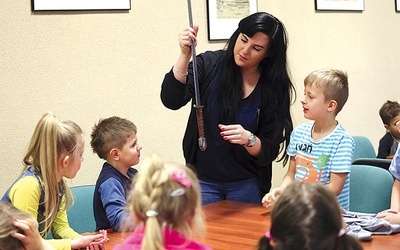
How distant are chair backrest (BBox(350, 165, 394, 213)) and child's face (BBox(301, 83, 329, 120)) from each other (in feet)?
1.39

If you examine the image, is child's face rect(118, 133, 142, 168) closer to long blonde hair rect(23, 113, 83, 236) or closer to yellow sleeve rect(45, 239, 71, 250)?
long blonde hair rect(23, 113, 83, 236)

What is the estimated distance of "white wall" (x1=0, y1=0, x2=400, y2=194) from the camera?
342 centimetres

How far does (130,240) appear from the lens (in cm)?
173

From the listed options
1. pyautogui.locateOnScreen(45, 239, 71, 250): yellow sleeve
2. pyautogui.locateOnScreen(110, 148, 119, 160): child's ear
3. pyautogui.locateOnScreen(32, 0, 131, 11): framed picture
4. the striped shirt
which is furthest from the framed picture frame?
pyautogui.locateOnScreen(45, 239, 71, 250): yellow sleeve

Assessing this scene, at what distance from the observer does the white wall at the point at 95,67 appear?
3422 mm

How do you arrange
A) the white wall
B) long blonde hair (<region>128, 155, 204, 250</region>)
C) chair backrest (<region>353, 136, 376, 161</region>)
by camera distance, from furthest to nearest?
chair backrest (<region>353, 136, 376, 161</region>) < the white wall < long blonde hair (<region>128, 155, 204, 250</region>)

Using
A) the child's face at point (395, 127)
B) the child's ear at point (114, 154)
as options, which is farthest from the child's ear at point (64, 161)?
the child's face at point (395, 127)

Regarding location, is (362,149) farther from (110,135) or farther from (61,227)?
(61,227)

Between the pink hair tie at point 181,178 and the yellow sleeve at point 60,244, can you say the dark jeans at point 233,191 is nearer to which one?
the yellow sleeve at point 60,244

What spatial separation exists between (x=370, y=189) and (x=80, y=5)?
183cm

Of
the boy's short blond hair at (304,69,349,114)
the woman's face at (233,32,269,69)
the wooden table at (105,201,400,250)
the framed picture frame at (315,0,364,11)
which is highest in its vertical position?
the framed picture frame at (315,0,364,11)

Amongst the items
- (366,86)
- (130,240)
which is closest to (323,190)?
(130,240)

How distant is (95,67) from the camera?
375 centimetres

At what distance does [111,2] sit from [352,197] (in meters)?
1.74
